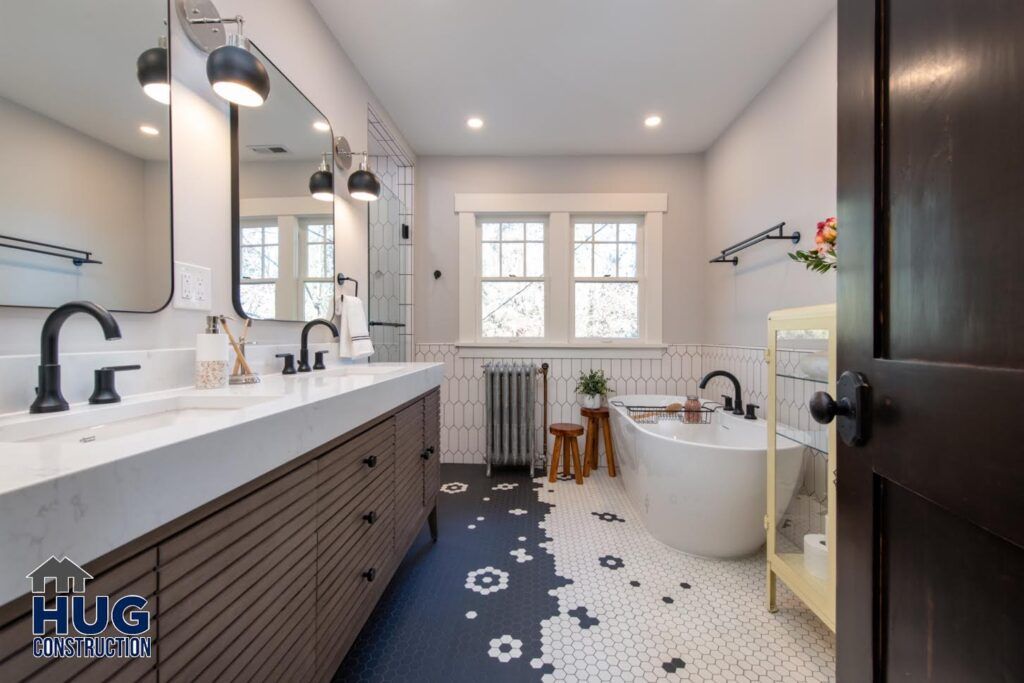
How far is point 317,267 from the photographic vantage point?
6.04 feet

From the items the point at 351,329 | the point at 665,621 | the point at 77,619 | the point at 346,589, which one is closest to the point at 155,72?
the point at 351,329

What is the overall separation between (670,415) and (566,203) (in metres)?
1.84

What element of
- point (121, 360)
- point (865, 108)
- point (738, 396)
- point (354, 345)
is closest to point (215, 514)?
point (121, 360)

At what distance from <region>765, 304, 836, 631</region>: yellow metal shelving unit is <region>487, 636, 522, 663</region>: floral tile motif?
40.0 inches

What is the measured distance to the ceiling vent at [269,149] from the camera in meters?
1.44

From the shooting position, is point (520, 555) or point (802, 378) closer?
point (802, 378)

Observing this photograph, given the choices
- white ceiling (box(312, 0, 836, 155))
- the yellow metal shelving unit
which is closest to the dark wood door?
the yellow metal shelving unit

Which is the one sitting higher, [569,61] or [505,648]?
[569,61]

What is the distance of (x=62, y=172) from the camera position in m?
0.86

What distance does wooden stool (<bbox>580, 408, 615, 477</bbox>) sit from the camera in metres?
2.96

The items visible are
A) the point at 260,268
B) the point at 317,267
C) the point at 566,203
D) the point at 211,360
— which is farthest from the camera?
the point at 566,203

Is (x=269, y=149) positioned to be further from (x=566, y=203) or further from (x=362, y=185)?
(x=566, y=203)

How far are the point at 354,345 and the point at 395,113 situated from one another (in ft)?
5.64

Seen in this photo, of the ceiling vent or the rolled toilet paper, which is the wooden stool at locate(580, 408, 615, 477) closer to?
the rolled toilet paper
